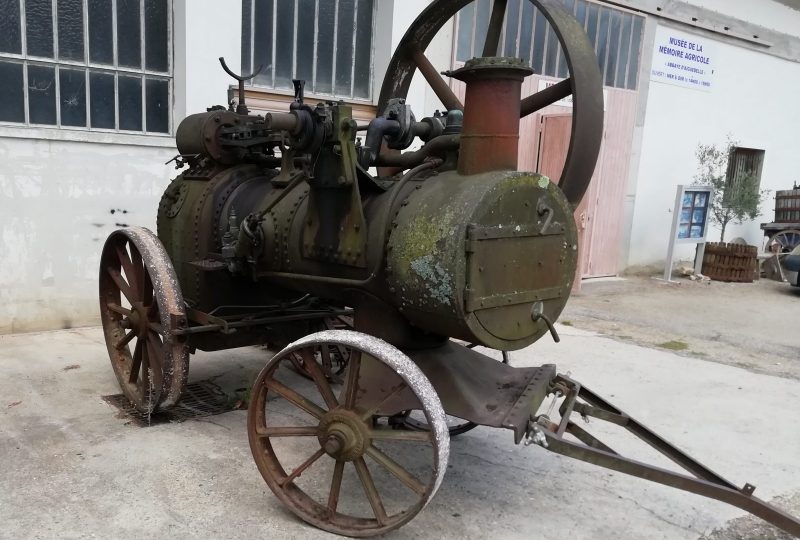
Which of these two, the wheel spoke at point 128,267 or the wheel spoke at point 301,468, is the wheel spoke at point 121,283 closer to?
the wheel spoke at point 128,267

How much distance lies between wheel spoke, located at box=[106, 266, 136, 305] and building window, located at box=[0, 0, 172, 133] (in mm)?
2114

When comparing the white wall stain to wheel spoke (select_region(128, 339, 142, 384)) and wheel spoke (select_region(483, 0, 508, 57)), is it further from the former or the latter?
wheel spoke (select_region(483, 0, 508, 57))

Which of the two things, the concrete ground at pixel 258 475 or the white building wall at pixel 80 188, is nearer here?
the concrete ground at pixel 258 475

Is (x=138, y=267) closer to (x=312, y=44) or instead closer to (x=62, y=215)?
(x=62, y=215)

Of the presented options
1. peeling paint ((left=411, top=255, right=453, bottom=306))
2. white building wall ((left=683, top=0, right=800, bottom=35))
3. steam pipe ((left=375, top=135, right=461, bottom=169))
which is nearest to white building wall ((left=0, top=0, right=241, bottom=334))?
steam pipe ((left=375, top=135, right=461, bottom=169))

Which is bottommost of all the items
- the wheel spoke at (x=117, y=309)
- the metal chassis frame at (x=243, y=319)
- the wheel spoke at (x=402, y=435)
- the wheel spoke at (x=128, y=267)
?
the wheel spoke at (x=402, y=435)

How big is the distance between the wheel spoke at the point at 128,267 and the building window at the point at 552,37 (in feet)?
16.3

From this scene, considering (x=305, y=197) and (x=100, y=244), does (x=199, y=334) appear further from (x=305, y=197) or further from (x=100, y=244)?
(x=100, y=244)

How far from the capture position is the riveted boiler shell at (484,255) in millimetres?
2471

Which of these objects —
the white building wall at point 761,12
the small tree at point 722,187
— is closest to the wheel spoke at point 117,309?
the small tree at point 722,187

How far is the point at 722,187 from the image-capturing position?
34.2ft

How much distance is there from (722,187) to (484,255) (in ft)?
30.5

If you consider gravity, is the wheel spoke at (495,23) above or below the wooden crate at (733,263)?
above

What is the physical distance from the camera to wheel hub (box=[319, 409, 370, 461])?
2.57m
